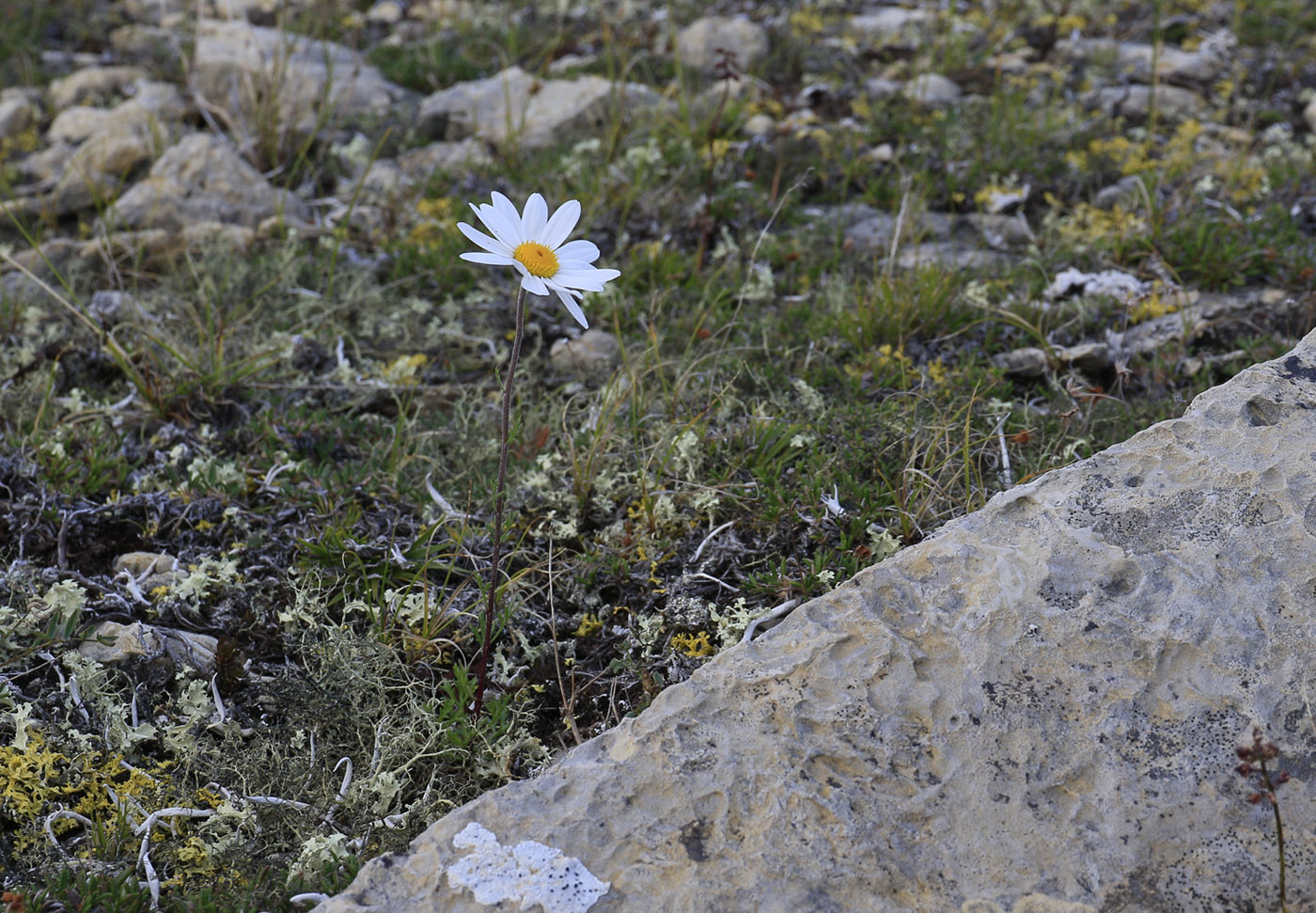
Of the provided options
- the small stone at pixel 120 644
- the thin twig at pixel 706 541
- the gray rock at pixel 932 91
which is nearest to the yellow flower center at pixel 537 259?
the thin twig at pixel 706 541

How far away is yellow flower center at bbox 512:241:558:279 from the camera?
232cm

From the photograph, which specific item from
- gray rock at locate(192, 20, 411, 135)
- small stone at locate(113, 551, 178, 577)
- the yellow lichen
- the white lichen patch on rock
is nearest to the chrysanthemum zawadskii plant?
the yellow lichen

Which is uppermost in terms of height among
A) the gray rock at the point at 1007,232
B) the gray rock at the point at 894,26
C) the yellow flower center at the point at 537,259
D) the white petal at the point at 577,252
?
the yellow flower center at the point at 537,259

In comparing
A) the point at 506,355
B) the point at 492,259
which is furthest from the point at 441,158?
the point at 492,259

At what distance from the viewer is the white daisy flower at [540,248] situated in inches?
89.1

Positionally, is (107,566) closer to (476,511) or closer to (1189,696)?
(476,511)

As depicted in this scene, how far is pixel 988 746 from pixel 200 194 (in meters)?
5.04

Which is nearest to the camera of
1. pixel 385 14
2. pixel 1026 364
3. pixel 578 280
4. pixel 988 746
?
pixel 988 746

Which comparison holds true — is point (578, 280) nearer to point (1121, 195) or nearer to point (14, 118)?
point (1121, 195)

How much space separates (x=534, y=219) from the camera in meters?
2.40

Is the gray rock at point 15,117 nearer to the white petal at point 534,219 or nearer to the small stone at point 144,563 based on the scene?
the small stone at point 144,563

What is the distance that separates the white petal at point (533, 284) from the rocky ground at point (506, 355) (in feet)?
3.46

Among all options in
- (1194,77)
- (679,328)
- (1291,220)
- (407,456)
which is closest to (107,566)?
(407,456)

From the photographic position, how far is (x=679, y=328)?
4.38 meters
